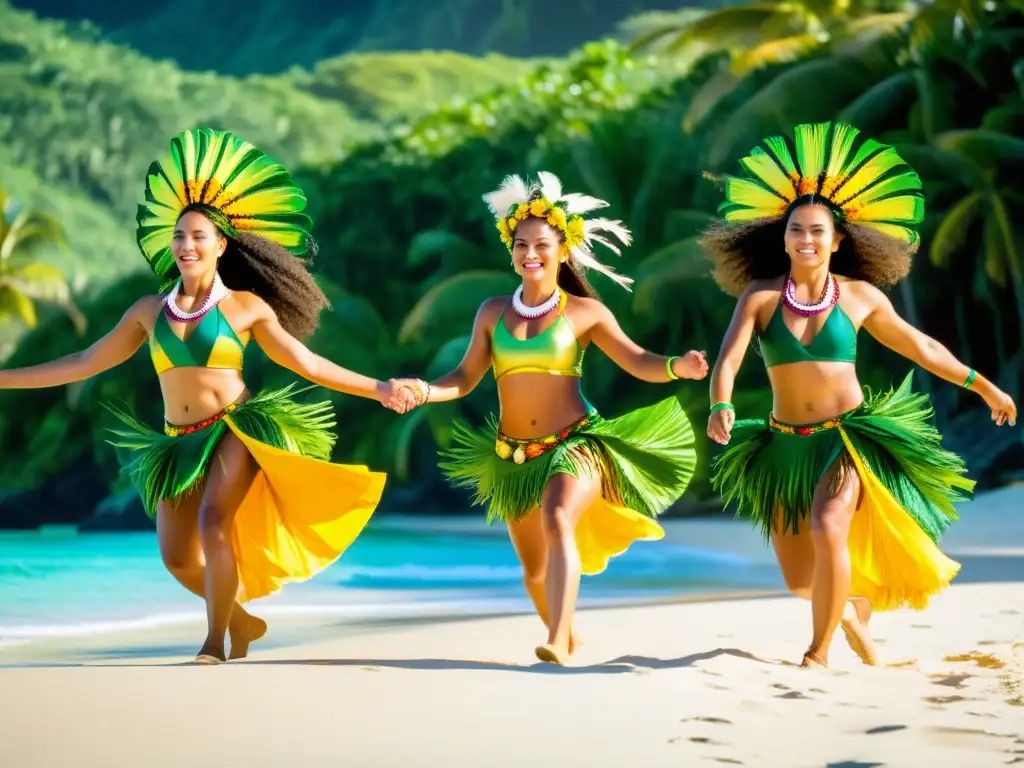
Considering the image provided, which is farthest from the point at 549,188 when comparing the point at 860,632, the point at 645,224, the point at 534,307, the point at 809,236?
the point at 645,224

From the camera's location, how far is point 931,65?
60.1 ft

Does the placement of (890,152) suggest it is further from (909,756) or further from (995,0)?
(995,0)

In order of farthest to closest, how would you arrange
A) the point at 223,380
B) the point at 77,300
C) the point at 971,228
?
the point at 77,300
the point at 971,228
the point at 223,380

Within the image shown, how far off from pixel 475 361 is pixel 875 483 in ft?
4.73

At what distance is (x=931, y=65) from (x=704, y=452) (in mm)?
4846

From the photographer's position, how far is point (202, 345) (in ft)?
19.5

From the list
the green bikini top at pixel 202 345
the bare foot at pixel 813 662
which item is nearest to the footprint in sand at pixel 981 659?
the bare foot at pixel 813 662

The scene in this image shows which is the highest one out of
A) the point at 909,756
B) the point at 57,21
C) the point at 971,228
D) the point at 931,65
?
the point at 57,21

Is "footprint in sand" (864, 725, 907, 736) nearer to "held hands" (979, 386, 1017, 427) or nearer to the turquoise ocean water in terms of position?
"held hands" (979, 386, 1017, 427)

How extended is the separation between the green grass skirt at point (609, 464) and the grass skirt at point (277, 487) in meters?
0.39

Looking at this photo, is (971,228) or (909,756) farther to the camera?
(971,228)

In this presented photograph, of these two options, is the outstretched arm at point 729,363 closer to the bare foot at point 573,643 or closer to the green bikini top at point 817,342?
the green bikini top at point 817,342

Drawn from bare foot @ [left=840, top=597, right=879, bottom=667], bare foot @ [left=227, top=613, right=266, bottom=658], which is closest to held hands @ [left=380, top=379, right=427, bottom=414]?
bare foot @ [left=227, top=613, right=266, bottom=658]

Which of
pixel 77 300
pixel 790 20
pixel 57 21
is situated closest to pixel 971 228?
pixel 790 20
